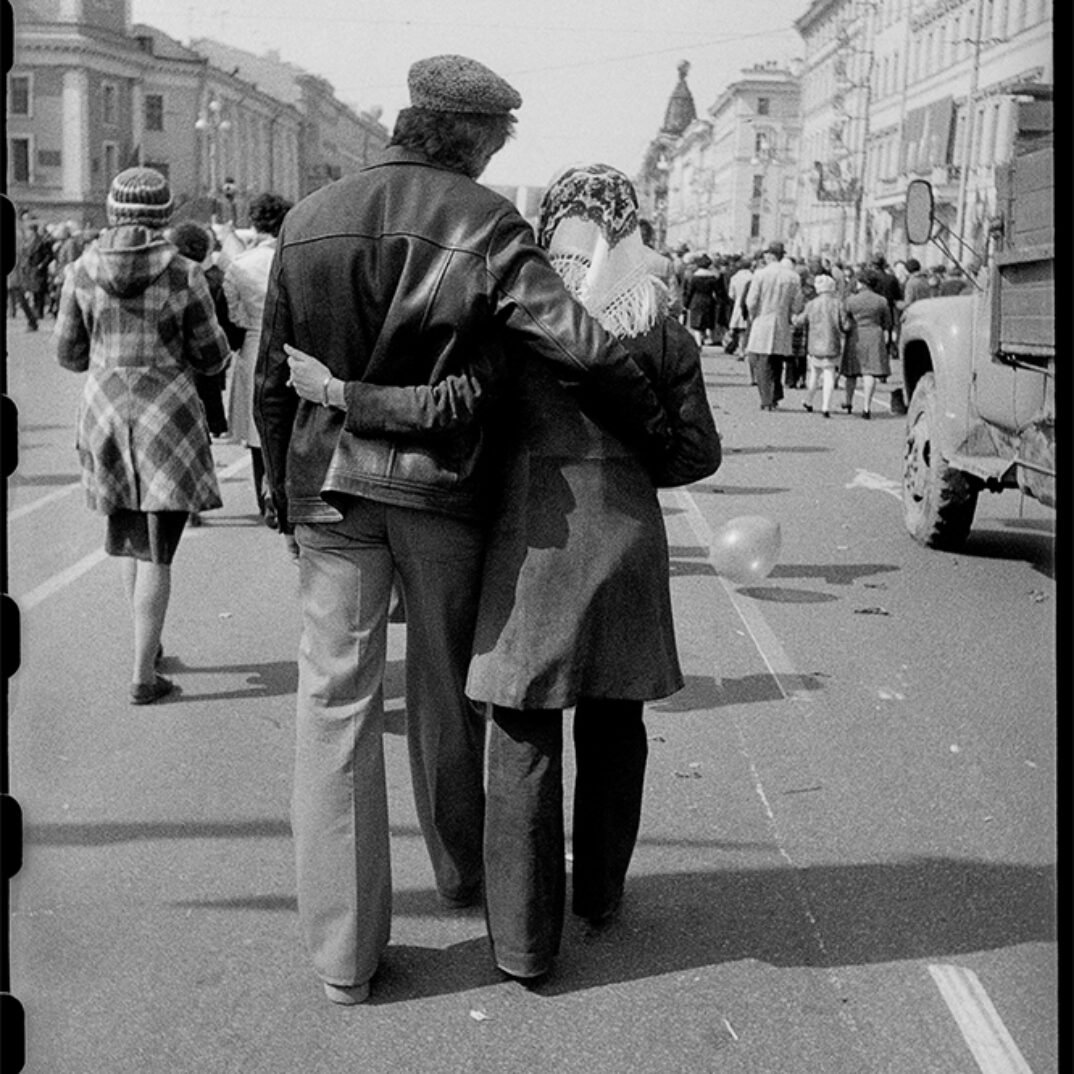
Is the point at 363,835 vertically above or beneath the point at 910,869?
above

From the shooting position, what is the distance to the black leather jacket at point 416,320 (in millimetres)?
3102

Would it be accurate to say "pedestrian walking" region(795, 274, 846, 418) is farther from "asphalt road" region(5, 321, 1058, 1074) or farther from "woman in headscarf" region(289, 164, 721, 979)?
"woman in headscarf" region(289, 164, 721, 979)

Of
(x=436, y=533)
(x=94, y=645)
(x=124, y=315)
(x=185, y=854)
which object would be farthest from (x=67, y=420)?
(x=436, y=533)

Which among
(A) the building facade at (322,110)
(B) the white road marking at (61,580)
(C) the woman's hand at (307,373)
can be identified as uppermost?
(A) the building facade at (322,110)

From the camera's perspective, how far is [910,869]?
13.7 feet

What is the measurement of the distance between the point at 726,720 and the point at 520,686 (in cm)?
249

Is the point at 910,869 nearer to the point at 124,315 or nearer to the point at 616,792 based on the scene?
the point at 616,792

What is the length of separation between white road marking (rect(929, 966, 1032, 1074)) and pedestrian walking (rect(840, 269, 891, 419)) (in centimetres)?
1532

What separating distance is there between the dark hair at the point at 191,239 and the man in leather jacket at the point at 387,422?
493cm

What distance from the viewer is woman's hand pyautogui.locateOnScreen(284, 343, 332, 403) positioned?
126 inches

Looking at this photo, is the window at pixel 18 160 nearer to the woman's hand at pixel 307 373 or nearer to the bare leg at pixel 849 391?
the woman's hand at pixel 307 373

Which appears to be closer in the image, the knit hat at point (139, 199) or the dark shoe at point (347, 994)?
the dark shoe at point (347, 994)

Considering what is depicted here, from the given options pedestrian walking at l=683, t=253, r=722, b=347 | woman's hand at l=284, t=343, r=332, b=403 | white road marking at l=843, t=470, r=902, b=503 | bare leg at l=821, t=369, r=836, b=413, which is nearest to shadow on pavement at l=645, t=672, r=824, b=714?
woman's hand at l=284, t=343, r=332, b=403

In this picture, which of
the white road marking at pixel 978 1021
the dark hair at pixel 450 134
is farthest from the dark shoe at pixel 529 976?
the dark hair at pixel 450 134
